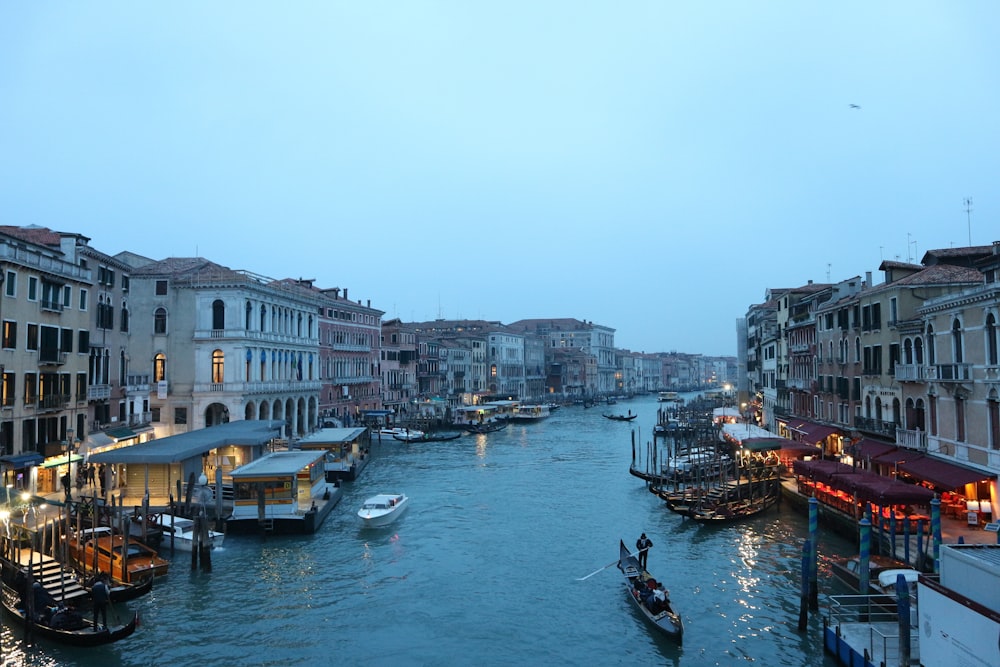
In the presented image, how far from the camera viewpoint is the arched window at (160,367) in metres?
34.8

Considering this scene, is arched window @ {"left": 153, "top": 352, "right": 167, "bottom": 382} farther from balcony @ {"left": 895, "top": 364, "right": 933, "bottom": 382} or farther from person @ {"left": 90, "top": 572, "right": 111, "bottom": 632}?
balcony @ {"left": 895, "top": 364, "right": 933, "bottom": 382}

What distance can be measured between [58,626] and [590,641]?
8.86m

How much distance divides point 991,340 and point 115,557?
19031 mm

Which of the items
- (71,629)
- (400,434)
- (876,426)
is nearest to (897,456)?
(876,426)

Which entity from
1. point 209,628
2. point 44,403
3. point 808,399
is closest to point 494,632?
point 209,628

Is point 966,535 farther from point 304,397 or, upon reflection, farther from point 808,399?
point 304,397

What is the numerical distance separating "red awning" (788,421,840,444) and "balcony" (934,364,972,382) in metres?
9.45

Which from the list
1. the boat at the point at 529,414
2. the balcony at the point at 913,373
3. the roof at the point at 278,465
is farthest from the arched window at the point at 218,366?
the boat at the point at 529,414

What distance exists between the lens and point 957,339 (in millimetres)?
18453

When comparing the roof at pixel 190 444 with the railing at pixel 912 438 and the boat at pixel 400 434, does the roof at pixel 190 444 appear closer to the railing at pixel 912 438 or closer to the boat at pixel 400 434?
the boat at pixel 400 434

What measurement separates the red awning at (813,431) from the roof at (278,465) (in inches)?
701

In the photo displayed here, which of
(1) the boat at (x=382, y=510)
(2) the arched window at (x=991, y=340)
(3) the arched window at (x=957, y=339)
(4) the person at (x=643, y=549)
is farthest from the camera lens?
(1) the boat at (x=382, y=510)

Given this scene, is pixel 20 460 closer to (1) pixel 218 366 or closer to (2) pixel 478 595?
(2) pixel 478 595

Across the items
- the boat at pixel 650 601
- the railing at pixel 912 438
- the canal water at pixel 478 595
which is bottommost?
the canal water at pixel 478 595
